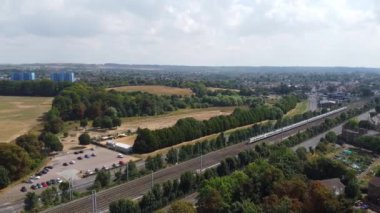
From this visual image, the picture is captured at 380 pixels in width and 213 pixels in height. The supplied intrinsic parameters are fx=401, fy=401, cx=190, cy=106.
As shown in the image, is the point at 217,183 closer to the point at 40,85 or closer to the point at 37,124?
the point at 37,124

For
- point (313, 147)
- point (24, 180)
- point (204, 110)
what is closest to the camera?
point (24, 180)

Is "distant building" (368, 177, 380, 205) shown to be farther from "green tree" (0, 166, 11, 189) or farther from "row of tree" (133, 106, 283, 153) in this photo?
"green tree" (0, 166, 11, 189)

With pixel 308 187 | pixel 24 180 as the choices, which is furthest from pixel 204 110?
pixel 308 187

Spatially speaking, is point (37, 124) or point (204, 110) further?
point (204, 110)

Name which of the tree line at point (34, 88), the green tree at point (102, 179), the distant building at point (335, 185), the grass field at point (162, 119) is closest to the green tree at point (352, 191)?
the distant building at point (335, 185)

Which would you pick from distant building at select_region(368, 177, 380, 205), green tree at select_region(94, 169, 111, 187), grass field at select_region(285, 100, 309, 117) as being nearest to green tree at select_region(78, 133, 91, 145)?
green tree at select_region(94, 169, 111, 187)

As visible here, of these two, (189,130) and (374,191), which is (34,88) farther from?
(374,191)
